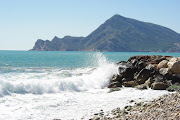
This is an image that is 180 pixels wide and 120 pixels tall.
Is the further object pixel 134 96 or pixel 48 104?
pixel 134 96

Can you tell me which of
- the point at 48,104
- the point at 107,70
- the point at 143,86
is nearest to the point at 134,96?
the point at 143,86

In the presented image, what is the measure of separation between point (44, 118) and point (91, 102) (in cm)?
378

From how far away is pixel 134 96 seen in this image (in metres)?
15.0

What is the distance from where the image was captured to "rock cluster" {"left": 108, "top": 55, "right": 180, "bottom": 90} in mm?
17844

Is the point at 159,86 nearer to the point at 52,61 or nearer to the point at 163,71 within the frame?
the point at 163,71

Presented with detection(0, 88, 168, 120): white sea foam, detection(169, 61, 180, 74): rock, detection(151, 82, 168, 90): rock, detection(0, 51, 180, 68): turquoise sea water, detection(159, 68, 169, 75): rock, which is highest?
detection(169, 61, 180, 74): rock

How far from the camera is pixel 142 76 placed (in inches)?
760

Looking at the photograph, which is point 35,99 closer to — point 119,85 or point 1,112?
point 1,112

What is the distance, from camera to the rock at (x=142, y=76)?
749 inches

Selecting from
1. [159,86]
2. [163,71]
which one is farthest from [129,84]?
[163,71]

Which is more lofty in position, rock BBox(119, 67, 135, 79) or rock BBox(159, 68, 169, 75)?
rock BBox(159, 68, 169, 75)

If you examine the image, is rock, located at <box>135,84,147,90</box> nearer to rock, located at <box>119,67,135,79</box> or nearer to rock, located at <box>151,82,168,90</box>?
rock, located at <box>151,82,168,90</box>

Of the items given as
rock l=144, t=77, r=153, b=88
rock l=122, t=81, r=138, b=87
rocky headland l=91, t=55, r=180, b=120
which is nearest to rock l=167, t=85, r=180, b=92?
rocky headland l=91, t=55, r=180, b=120

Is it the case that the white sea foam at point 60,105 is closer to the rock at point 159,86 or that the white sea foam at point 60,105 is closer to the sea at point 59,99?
the sea at point 59,99
